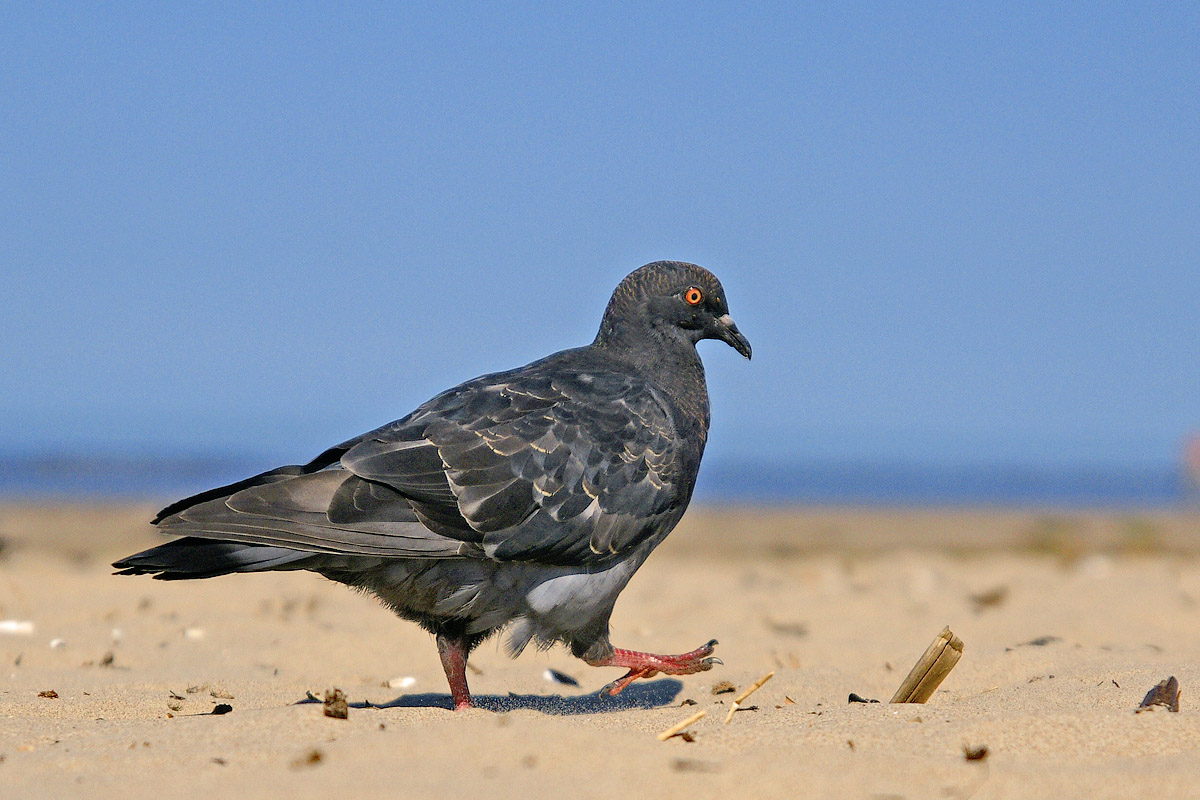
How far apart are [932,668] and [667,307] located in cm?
207

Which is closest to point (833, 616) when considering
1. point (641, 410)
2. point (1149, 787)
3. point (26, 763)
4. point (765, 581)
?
point (765, 581)

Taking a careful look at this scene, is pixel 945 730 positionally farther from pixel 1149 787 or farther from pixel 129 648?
pixel 129 648

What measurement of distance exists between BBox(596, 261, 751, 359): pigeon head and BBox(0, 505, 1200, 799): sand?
161cm

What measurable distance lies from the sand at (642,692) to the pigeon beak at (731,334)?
5.04ft

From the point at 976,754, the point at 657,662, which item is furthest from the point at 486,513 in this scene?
the point at 976,754

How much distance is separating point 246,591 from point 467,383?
380cm

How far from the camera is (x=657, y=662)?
17.0 ft

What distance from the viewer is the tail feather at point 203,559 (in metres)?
4.26

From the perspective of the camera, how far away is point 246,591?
8172 mm

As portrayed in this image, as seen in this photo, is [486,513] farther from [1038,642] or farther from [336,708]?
[1038,642]

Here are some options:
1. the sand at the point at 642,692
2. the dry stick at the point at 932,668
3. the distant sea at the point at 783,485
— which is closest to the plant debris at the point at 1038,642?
the sand at the point at 642,692

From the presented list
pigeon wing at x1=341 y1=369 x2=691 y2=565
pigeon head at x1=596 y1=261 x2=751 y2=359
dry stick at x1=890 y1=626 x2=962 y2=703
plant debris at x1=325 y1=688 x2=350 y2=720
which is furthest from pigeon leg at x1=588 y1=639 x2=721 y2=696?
plant debris at x1=325 y1=688 x2=350 y2=720

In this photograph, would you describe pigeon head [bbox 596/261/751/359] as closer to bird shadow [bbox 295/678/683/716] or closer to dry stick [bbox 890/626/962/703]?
bird shadow [bbox 295/678/683/716]

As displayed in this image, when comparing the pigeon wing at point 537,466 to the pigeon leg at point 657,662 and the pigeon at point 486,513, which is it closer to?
the pigeon at point 486,513
